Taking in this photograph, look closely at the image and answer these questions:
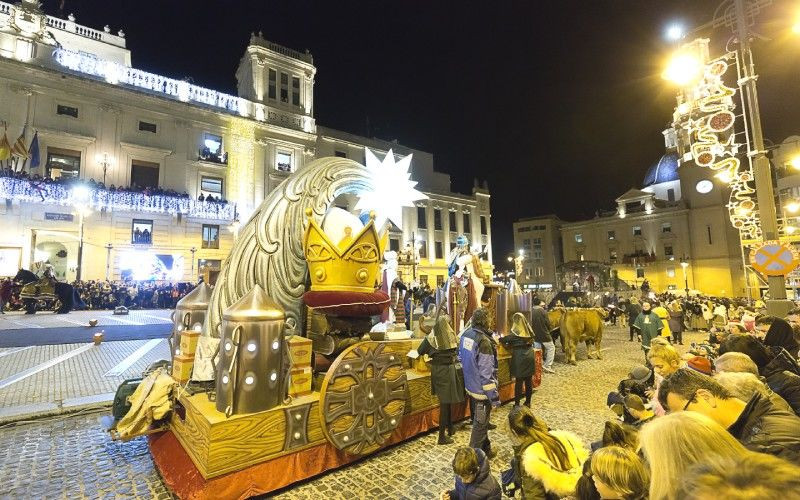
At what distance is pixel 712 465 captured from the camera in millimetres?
1087

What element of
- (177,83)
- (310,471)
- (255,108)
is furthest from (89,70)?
(310,471)

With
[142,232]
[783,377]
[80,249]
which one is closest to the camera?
[783,377]

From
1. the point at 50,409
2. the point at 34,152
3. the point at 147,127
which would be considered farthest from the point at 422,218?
the point at 50,409

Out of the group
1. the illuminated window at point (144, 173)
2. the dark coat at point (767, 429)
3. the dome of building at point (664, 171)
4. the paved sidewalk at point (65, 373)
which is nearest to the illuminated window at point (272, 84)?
the illuminated window at point (144, 173)

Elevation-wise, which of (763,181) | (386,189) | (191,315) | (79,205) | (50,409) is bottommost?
(50,409)

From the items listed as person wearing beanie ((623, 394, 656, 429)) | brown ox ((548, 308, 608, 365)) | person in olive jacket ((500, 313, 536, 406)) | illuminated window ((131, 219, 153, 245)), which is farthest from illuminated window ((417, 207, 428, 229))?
person wearing beanie ((623, 394, 656, 429))

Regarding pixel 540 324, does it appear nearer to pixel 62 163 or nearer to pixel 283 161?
pixel 283 161

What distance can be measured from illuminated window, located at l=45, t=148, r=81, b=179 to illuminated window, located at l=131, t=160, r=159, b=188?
262 centimetres

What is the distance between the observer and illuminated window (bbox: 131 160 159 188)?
Answer: 2264cm

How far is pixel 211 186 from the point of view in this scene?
82.1 feet

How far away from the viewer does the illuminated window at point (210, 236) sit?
23797mm

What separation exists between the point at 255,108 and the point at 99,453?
2676 centimetres

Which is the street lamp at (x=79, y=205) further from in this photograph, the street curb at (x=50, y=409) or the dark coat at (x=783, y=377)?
the dark coat at (x=783, y=377)

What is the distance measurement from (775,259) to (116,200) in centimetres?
2752
